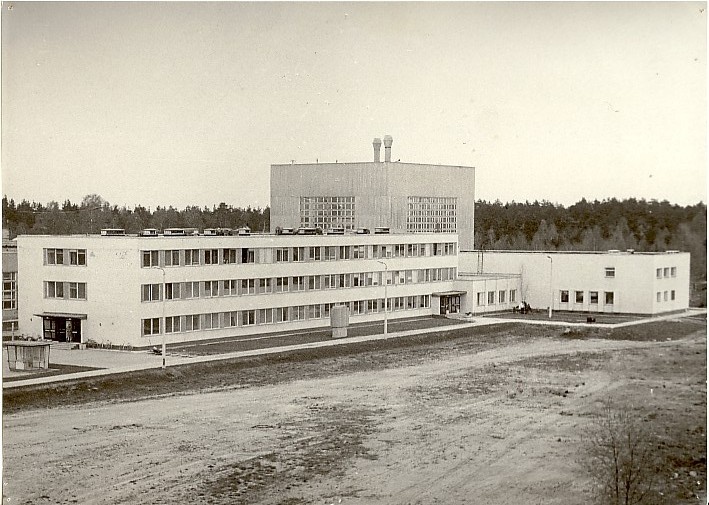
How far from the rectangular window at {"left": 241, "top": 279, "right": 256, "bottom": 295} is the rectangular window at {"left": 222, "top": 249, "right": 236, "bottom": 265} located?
1.76ft

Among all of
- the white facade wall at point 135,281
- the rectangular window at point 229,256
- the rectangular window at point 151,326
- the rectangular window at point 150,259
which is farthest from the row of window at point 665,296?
the rectangular window at point 150,259

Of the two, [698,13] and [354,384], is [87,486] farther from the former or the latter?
[698,13]

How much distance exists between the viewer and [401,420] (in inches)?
755

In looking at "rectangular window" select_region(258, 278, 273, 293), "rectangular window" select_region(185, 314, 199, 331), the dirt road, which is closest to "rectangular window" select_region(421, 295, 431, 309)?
the dirt road

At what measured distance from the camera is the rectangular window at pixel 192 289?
2214cm

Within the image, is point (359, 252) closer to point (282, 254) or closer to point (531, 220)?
point (282, 254)

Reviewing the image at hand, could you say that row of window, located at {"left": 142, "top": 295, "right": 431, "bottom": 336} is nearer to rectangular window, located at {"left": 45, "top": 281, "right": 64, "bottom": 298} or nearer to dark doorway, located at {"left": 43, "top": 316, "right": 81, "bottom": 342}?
dark doorway, located at {"left": 43, "top": 316, "right": 81, "bottom": 342}

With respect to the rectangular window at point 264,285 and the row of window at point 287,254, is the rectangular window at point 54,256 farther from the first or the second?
the rectangular window at point 264,285

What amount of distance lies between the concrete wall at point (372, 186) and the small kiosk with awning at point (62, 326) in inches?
194

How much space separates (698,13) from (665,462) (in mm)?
7799

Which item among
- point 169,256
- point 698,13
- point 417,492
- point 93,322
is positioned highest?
point 698,13

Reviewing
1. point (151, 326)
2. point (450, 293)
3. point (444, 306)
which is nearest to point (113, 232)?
point (151, 326)

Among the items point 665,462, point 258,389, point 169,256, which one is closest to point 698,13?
point 665,462

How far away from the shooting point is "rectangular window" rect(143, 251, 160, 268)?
2146cm
